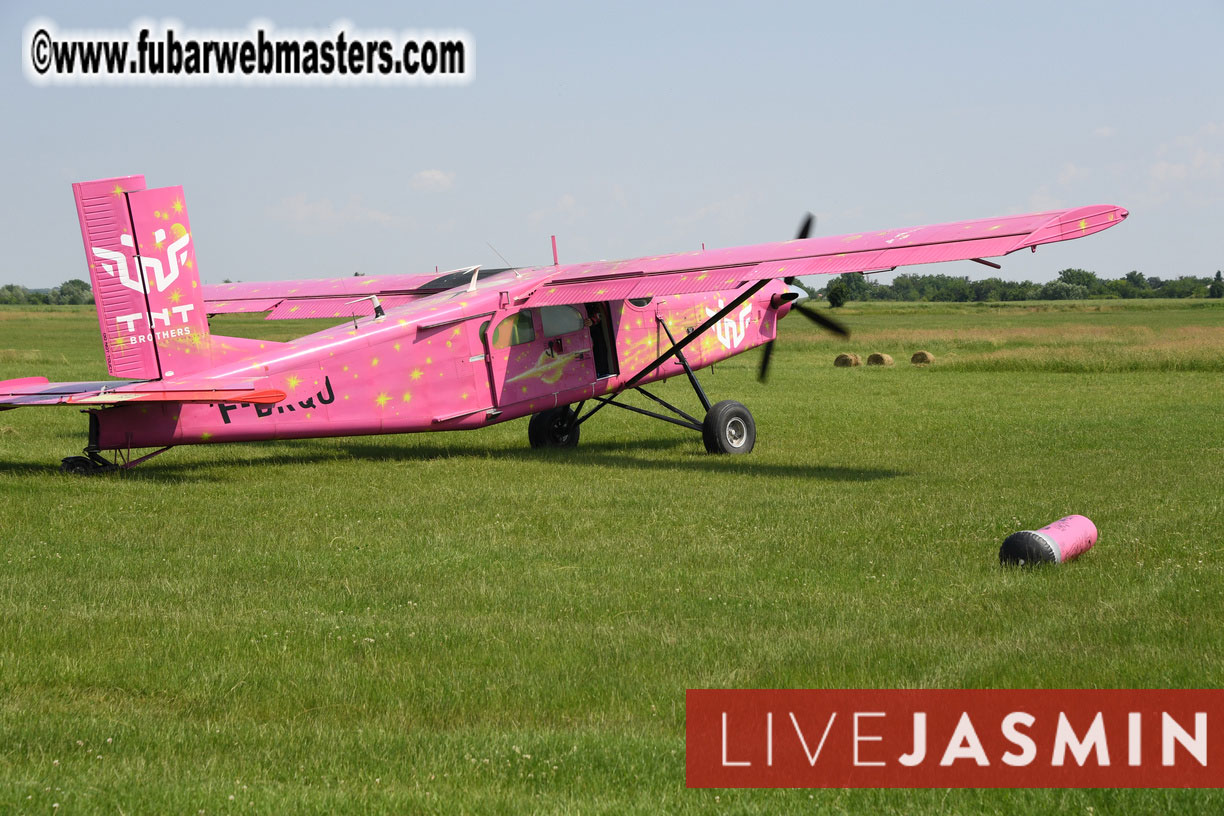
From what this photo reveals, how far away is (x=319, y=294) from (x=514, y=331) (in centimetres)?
583

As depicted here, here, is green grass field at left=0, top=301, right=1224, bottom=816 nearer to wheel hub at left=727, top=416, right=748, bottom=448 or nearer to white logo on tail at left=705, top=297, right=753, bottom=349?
wheel hub at left=727, top=416, right=748, bottom=448

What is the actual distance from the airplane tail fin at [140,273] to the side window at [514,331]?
14.4 feet

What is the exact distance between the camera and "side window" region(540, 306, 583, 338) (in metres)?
17.4

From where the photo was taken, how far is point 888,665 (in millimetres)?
6797

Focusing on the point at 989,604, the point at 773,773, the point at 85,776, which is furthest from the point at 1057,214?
the point at 85,776

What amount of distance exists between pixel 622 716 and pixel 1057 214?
406 inches

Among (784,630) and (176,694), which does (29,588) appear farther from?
(784,630)

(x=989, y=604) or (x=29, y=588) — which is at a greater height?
(x=29, y=588)

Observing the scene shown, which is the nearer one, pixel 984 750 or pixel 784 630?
pixel 984 750

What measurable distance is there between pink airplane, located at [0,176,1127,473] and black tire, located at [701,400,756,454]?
0.09ft

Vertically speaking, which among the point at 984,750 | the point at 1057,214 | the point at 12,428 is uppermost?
the point at 1057,214

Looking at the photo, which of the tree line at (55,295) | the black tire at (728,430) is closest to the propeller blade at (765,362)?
the black tire at (728,430)

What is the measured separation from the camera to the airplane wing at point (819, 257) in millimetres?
13906

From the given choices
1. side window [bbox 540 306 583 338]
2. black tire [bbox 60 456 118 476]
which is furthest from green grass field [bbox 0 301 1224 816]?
side window [bbox 540 306 583 338]
